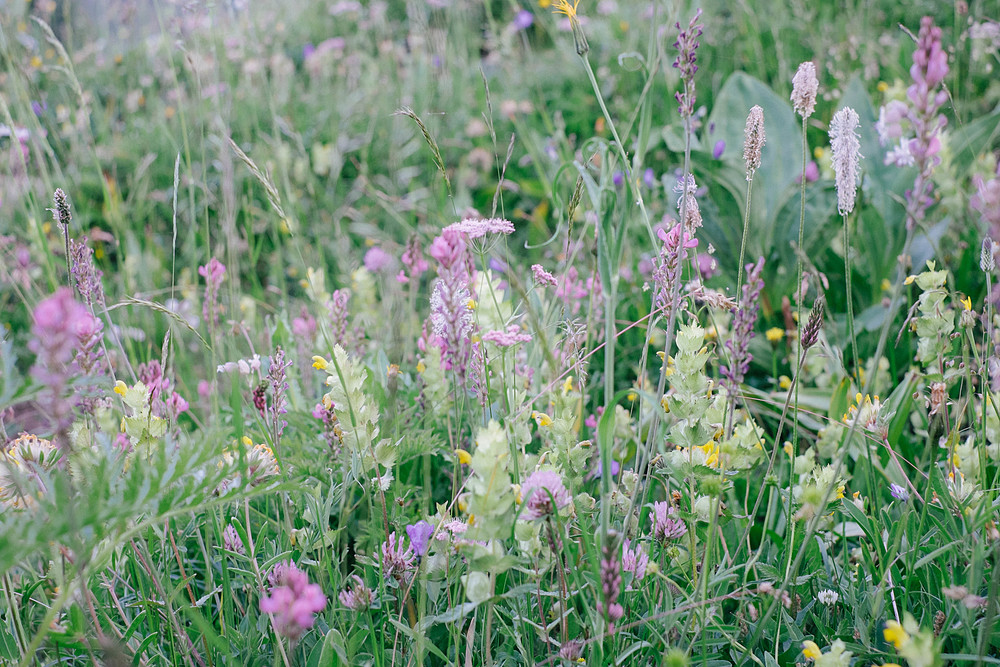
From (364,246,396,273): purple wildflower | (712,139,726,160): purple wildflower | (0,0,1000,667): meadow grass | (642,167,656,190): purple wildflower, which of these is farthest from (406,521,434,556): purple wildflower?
(642,167,656,190): purple wildflower

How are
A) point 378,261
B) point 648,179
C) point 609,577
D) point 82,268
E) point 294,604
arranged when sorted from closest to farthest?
point 294,604 < point 609,577 < point 82,268 < point 378,261 < point 648,179

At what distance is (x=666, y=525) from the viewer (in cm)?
93

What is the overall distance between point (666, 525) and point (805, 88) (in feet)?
1.76

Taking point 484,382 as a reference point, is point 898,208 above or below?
below

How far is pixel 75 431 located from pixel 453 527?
0.62 m

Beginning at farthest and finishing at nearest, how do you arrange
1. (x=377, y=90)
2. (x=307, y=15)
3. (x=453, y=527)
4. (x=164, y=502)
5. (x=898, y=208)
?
(x=307, y=15) → (x=377, y=90) → (x=898, y=208) → (x=453, y=527) → (x=164, y=502)

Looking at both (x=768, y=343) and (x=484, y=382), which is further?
(x=768, y=343)

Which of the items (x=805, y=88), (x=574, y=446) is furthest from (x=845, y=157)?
(x=574, y=446)

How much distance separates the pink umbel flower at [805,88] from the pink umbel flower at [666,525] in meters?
0.50

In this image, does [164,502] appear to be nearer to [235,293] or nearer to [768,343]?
[235,293]

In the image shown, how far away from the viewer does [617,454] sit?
3.52ft

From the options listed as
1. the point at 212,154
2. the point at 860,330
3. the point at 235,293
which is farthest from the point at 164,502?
the point at 212,154

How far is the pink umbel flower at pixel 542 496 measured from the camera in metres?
0.75

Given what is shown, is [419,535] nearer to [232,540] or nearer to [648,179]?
[232,540]
